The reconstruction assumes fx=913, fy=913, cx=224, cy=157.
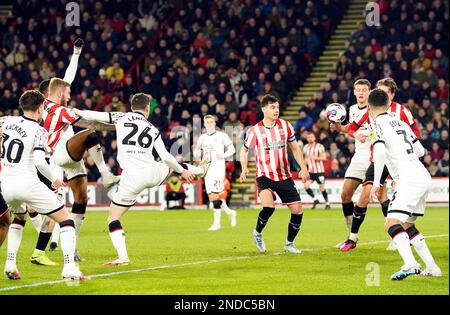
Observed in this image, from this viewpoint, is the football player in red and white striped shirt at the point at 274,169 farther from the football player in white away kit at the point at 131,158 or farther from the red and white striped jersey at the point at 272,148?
the football player in white away kit at the point at 131,158

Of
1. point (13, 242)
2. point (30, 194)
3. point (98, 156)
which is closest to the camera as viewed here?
point (30, 194)

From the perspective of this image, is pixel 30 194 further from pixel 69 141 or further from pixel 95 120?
pixel 69 141

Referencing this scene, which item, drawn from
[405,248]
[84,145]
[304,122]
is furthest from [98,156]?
[304,122]

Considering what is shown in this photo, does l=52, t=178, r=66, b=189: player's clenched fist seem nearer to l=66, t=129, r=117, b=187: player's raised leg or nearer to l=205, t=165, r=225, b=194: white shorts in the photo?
l=66, t=129, r=117, b=187: player's raised leg

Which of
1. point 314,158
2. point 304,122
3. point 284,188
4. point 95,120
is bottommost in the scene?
point 284,188

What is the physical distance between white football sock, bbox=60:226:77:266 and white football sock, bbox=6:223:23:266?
81cm

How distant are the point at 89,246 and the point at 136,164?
11.8 ft

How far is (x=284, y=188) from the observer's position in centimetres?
1294

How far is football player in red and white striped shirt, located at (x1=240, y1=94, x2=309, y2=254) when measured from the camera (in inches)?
510

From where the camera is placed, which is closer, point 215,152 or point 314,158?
point 215,152

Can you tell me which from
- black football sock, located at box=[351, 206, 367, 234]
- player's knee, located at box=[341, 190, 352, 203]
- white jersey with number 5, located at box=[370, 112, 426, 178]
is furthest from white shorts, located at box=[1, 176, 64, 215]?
player's knee, located at box=[341, 190, 352, 203]

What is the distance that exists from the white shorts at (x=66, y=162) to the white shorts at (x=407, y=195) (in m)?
4.32

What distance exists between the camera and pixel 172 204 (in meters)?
27.5

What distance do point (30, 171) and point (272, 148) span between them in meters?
4.29
